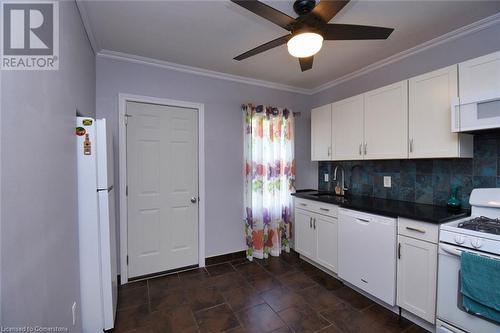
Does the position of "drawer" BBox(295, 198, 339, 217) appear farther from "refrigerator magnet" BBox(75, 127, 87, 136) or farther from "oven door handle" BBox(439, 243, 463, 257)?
"refrigerator magnet" BBox(75, 127, 87, 136)

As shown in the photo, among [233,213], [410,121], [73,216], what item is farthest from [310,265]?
[73,216]

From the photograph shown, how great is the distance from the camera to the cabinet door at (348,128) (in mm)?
2641

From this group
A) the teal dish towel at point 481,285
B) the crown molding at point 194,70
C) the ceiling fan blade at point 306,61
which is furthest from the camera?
the crown molding at point 194,70

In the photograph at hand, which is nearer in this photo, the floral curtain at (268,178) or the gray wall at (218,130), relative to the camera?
the gray wall at (218,130)

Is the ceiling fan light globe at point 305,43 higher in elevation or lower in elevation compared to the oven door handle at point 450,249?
higher

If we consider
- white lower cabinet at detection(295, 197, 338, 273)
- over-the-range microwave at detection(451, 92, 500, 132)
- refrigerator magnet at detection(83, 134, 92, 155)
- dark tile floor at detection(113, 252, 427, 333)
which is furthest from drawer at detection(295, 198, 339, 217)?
refrigerator magnet at detection(83, 134, 92, 155)

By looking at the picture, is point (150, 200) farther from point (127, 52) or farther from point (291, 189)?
point (291, 189)

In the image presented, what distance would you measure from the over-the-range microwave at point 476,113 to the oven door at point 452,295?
36.1 inches

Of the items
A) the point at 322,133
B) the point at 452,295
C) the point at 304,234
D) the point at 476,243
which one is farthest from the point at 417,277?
the point at 322,133

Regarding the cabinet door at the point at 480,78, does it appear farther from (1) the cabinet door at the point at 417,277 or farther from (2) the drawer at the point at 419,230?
(1) the cabinet door at the point at 417,277

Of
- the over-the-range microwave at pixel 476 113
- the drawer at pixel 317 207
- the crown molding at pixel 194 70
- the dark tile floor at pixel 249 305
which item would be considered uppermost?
the crown molding at pixel 194 70

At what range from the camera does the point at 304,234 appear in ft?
9.97

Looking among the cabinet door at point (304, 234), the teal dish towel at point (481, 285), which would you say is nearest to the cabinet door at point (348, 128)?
the cabinet door at point (304, 234)

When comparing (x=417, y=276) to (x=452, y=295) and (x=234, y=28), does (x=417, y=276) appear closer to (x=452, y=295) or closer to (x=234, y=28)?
(x=452, y=295)
